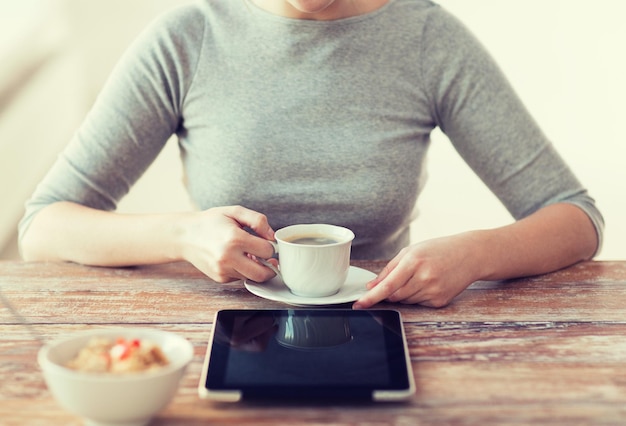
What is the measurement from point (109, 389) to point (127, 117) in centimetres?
79

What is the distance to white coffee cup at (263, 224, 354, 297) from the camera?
1.01m

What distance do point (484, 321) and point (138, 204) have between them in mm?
2276

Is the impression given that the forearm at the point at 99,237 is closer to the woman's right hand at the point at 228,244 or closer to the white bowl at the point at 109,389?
the woman's right hand at the point at 228,244

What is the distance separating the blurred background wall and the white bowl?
223 cm

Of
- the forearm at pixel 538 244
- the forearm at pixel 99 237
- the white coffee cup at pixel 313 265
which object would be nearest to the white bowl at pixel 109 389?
the white coffee cup at pixel 313 265

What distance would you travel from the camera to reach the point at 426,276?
3.40 feet

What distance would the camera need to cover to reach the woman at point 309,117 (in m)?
1.35

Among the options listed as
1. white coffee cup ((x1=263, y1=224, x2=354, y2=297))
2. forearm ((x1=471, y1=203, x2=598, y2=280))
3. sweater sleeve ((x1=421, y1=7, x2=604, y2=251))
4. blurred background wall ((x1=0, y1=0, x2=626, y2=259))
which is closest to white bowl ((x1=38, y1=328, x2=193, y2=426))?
white coffee cup ((x1=263, y1=224, x2=354, y2=297))

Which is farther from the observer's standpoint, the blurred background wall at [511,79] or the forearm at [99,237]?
the blurred background wall at [511,79]

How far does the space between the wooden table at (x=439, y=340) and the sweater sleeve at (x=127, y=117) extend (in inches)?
7.0

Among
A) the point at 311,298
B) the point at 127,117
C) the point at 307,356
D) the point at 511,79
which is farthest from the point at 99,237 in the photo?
the point at 511,79

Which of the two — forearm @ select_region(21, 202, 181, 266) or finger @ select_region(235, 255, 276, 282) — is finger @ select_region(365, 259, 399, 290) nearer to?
finger @ select_region(235, 255, 276, 282)

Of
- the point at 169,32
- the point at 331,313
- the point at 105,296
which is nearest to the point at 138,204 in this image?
the point at 169,32

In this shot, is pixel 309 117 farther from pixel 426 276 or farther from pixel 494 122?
pixel 426 276
